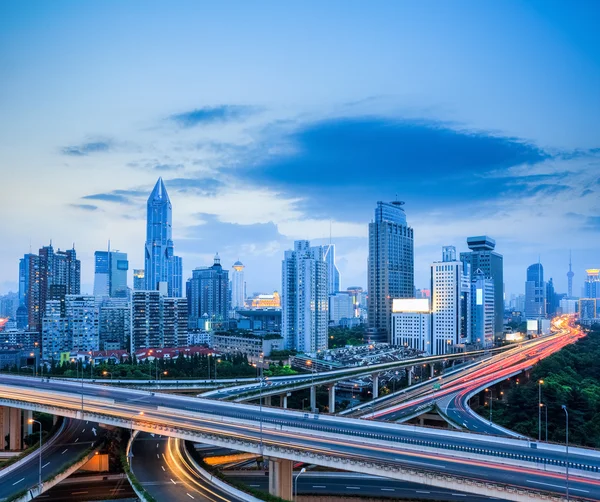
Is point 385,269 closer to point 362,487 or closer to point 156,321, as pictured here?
point 156,321

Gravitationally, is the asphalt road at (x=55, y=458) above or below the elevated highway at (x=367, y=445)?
below

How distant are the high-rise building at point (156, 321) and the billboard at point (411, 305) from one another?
49.3 meters

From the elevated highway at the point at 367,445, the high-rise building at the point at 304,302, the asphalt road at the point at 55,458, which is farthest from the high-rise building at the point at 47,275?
the elevated highway at the point at 367,445

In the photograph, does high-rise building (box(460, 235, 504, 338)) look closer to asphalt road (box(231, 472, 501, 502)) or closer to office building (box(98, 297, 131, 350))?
office building (box(98, 297, 131, 350))

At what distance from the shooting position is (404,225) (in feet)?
498

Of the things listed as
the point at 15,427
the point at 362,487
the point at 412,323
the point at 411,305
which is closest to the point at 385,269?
the point at 411,305

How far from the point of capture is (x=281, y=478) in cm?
2875

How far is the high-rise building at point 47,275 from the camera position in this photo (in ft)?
484

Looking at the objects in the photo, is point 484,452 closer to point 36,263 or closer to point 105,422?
point 105,422

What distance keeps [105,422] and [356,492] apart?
17813mm

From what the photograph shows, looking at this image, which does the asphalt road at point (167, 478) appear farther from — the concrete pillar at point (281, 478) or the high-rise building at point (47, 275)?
the high-rise building at point (47, 275)

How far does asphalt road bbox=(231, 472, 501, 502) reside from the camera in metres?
31.5

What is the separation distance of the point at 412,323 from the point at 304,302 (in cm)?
2989

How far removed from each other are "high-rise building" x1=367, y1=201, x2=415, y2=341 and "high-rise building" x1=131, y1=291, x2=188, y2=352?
49.5m
